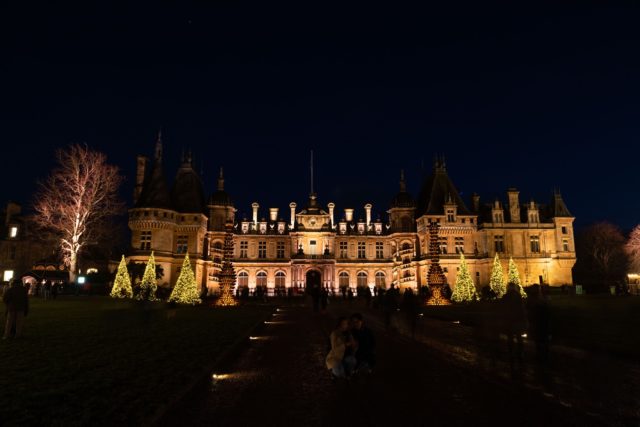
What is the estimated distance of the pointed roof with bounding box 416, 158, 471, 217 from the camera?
58125mm

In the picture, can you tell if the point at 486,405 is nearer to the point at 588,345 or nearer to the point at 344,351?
the point at 344,351

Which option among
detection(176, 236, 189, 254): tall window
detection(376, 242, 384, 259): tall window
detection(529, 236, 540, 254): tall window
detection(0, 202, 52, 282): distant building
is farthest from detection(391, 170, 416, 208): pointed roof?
detection(0, 202, 52, 282): distant building

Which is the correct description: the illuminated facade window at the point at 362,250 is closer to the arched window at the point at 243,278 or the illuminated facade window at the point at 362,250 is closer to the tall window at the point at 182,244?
the arched window at the point at 243,278

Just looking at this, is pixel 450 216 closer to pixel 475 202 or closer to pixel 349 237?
pixel 475 202

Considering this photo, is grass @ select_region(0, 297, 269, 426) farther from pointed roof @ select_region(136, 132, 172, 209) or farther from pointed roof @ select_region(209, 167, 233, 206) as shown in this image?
pointed roof @ select_region(209, 167, 233, 206)

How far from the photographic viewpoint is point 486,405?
728cm

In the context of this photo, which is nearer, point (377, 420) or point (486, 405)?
point (377, 420)

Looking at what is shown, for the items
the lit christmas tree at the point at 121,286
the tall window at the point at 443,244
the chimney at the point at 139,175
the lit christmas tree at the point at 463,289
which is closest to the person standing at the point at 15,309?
the lit christmas tree at the point at 121,286

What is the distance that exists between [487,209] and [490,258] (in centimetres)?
752

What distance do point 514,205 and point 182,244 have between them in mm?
41198

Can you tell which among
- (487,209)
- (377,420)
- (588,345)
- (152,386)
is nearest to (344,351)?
(377,420)

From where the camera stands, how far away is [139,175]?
56438mm

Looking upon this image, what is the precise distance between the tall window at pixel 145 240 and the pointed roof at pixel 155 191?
2993 mm

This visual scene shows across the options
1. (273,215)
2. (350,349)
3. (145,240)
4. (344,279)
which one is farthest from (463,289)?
(145,240)
